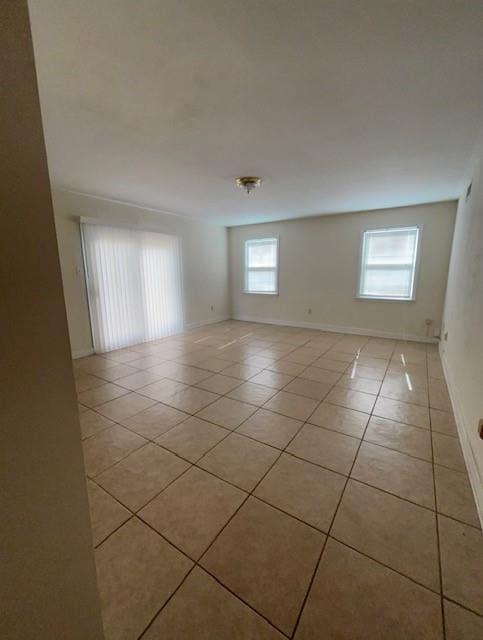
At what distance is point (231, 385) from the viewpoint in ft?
9.70

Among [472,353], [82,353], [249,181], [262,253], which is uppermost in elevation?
[249,181]

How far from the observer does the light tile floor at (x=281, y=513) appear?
1.01 m

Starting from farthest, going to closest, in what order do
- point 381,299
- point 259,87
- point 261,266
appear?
point 261,266 → point 381,299 → point 259,87

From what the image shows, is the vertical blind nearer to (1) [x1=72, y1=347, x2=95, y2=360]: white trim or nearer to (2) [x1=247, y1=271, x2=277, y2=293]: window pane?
(1) [x1=72, y1=347, x2=95, y2=360]: white trim

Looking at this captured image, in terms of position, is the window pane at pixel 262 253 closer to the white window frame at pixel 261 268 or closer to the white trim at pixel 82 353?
the white window frame at pixel 261 268

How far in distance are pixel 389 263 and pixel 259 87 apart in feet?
13.1

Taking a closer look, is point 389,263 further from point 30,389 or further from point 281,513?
point 30,389

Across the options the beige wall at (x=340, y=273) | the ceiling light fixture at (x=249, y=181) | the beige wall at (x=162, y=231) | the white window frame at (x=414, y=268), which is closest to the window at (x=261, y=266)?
the beige wall at (x=340, y=273)

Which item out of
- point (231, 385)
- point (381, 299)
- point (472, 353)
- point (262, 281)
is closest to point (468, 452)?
point (472, 353)

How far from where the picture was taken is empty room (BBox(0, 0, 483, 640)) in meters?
0.61

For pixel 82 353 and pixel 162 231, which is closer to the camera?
pixel 82 353

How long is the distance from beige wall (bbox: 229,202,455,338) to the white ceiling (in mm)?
1484

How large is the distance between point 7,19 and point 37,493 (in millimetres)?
984

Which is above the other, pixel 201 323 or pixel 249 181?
pixel 249 181
